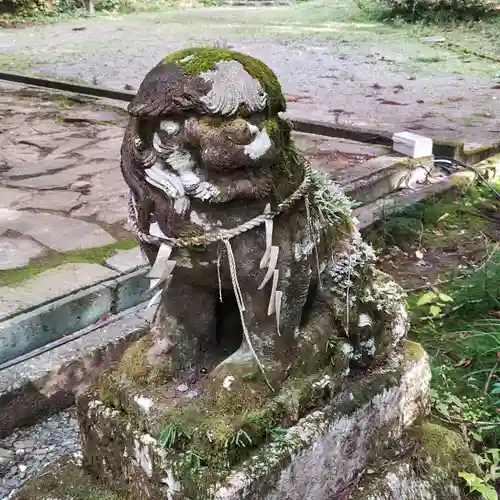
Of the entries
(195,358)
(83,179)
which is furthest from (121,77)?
(195,358)

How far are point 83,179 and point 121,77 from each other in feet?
13.5

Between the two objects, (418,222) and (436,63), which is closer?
(418,222)

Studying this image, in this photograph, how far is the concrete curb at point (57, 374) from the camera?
2.32m

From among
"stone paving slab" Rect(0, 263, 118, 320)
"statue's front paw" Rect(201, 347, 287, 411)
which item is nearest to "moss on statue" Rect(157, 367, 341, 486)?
"statue's front paw" Rect(201, 347, 287, 411)

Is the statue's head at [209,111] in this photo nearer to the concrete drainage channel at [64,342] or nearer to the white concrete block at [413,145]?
the concrete drainage channel at [64,342]

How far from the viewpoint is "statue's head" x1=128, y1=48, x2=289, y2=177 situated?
1.36 metres

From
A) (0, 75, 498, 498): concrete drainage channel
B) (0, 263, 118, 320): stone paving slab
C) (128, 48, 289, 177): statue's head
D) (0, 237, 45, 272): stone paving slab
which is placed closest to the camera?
(128, 48, 289, 177): statue's head

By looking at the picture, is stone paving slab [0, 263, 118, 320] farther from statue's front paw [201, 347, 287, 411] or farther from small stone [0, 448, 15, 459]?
statue's front paw [201, 347, 287, 411]

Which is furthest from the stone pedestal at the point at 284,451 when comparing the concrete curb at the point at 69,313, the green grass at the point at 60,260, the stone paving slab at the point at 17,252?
the stone paving slab at the point at 17,252

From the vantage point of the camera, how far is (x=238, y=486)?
147 cm

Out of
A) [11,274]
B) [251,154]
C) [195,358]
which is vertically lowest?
[11,274]

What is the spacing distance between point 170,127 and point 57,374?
4.27 feet

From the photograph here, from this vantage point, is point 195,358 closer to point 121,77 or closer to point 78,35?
point 121,77

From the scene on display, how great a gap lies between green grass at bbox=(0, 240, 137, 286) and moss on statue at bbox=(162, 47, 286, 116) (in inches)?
69.0
